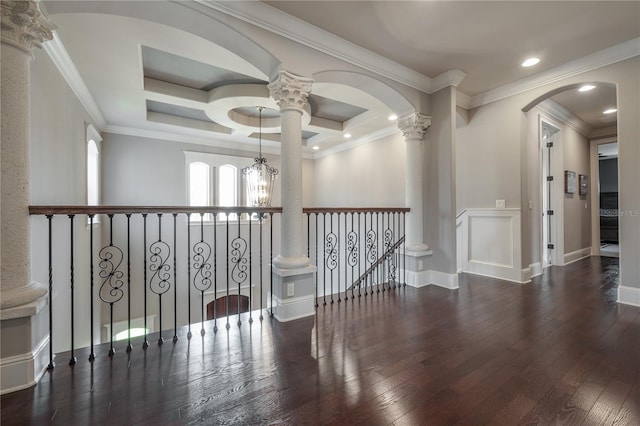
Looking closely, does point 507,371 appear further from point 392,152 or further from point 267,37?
point 392,152

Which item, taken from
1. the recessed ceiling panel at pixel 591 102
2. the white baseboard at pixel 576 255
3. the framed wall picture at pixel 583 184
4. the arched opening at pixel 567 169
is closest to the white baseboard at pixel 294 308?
the arched opening at pixel 567 169

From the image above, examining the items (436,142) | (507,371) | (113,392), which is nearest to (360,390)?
(507,371)

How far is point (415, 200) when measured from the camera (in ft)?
12.7

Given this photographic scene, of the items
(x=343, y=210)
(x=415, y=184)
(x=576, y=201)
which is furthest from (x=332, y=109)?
(x=576, y=201)

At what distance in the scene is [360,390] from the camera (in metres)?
1.60

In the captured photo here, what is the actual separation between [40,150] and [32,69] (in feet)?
2.22

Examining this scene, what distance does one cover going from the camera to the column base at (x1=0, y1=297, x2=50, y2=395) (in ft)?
5.18

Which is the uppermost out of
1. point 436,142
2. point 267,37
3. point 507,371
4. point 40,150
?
point 267,37

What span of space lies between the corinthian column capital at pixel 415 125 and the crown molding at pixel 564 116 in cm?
208

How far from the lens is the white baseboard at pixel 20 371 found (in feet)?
5.16

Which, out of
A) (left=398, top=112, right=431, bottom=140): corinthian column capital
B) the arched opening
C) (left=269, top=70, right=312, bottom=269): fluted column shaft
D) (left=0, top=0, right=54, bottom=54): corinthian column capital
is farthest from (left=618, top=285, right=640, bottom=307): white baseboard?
(left=0, top=0, right=54, bottom=54): corinthian column capital

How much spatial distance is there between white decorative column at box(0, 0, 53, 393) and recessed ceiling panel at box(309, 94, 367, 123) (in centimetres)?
334

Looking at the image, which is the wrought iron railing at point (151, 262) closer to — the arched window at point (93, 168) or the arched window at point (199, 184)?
the arched window at point (93, 168)

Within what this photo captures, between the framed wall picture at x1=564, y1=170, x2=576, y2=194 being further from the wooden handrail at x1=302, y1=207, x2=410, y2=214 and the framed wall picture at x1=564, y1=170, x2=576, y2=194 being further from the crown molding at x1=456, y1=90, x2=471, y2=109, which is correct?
the wooden handrail at x1=302, y1=207, x2=410, y2=214
